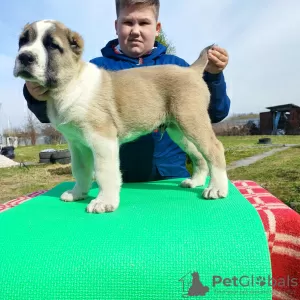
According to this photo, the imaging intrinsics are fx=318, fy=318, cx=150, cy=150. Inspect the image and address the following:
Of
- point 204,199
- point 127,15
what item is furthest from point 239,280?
point 127,15

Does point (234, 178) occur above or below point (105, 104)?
below

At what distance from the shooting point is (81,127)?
228 cm

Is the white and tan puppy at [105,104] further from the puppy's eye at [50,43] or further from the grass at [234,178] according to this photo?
the grass at [234,178]

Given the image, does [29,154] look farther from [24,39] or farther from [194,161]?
[24,39]

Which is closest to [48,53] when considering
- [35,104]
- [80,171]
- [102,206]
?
[35,104]

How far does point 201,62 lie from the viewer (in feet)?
9.04

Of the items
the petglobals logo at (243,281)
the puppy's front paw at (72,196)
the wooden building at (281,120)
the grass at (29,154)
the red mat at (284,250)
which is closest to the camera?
the petglobals logo at (243,281)

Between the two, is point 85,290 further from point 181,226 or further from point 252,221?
point 252,221

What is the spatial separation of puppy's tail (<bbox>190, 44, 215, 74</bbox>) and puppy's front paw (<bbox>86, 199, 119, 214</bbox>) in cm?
136

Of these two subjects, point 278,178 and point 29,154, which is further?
point 29,154

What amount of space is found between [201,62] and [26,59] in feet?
4.74

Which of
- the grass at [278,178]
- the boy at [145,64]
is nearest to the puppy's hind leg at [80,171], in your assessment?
the boy at [145,64]

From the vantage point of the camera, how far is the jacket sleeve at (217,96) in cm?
304

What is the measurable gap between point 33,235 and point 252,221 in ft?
4.05
